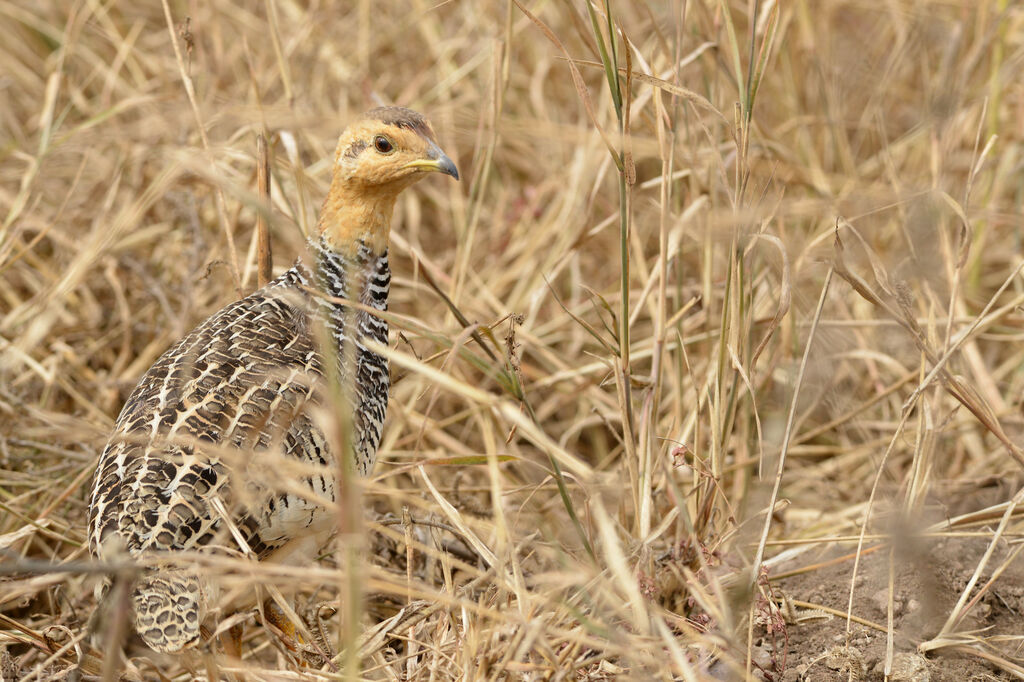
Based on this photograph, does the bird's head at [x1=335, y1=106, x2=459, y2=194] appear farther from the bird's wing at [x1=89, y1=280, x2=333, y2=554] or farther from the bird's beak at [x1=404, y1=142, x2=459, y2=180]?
the bird's wing at [x1=89, y1=280, x2=333, y2=554]

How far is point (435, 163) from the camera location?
341 cm

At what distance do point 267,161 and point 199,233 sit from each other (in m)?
1.09

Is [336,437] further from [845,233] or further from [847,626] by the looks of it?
[845,233]

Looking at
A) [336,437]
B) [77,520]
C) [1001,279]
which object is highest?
[336,437]

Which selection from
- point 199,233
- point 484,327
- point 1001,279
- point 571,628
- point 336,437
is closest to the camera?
point 336,437

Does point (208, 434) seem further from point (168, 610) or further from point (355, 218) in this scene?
point (355, 218)

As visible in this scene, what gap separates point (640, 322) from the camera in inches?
203

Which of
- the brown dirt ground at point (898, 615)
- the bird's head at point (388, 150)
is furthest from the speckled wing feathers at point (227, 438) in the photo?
the brown dirt ground at point (898, 615)

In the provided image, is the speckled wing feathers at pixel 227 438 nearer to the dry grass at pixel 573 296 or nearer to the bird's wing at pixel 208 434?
the bird's wing at pixel 208 434

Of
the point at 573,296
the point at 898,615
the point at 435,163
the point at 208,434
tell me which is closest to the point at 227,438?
the point at 208,434

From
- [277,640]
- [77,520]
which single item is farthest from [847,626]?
[77,520]

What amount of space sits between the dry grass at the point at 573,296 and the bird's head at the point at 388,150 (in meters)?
0.27

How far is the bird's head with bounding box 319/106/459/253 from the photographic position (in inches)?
135

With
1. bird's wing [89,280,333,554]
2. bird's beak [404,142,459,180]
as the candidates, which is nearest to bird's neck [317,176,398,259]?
bird's beak [404,142,459,180]
